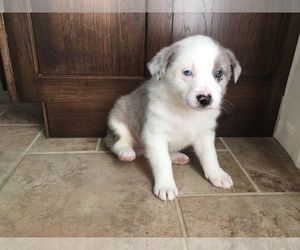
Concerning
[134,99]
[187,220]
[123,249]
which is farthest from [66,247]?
[134,99]

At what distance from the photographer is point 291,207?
42.2 inches

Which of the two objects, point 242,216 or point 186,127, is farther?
point 186,127

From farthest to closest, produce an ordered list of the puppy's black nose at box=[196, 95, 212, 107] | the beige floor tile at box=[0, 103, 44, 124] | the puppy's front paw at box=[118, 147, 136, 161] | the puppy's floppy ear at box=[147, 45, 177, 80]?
the beige floor tile at box=[0, 103, 44, 124]
the puppy's front paw at box=[118, 147, 136, 161]
the puppy's floppy ear at box=[147, 45, 177, 80]
the puppy's black nose at box=[196, 95, 212, 107]

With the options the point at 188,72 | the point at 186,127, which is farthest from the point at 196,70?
the point at 186,127

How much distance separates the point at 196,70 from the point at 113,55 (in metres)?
0.57

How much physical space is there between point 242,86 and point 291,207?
2.35ft

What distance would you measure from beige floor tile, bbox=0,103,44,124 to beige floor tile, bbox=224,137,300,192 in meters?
1.28

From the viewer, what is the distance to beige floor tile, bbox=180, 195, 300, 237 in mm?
947

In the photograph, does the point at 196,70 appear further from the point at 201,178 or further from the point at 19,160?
the point at 19,160

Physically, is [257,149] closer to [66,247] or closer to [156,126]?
[156,126]

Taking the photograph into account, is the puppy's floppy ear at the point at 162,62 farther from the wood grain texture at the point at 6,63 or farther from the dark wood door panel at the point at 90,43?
the wood grain texture at the point at 6,63

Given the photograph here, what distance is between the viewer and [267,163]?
1.39 metres

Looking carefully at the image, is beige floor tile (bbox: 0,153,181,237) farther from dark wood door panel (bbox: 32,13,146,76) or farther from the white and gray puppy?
dark wood door panel (bbox: 32,13,146,76)

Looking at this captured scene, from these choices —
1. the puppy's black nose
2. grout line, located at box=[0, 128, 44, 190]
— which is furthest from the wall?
grout line, located at box=[0, 128, 44, 190]
